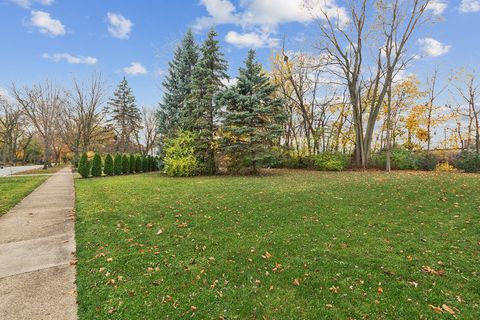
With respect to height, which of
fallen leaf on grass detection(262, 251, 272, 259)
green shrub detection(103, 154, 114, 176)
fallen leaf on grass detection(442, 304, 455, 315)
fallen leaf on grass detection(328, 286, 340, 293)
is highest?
green shrub detection(103, 154, 114, 176)

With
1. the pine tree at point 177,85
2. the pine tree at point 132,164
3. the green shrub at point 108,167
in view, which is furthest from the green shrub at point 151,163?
the pine tree at point 177,85

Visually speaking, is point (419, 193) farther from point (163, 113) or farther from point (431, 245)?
point (163, 113)

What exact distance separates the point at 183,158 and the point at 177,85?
6.55 metres

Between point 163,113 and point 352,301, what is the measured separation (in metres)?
17.6

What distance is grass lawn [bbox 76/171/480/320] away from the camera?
2580 mm

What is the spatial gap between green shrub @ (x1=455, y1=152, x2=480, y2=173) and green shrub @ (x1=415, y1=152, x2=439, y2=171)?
1.15 meters

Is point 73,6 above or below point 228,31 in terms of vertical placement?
below

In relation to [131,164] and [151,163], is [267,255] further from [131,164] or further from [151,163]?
[151,163]

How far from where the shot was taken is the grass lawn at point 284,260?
2580 millimetres

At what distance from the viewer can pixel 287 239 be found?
4254 mm

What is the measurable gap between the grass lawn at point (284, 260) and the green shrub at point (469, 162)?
10119 mm

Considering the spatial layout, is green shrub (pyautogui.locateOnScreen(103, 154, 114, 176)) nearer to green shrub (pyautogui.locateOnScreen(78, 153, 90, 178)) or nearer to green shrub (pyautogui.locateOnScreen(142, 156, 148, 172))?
green shrub (pyautogui.locateOnScreen(78, 153, 90, 178))

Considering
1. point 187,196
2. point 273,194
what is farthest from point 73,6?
point 273,194

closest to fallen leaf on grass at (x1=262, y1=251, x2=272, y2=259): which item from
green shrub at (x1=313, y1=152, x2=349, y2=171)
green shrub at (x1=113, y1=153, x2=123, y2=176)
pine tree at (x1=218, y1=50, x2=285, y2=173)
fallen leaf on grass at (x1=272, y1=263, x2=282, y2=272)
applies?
fallen leaf on grass at (x1=272, y1=263, x2=282, y2=272)
